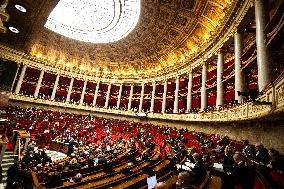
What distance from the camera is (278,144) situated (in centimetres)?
634

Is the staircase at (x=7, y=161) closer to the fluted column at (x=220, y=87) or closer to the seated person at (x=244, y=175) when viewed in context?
the seated person at (x=244, y=175)

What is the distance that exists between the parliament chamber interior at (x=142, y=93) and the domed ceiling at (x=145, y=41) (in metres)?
0.10

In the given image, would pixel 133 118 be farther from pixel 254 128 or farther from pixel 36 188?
pixel 36 188

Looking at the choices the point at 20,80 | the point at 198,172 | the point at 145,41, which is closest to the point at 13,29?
the point at 198,172

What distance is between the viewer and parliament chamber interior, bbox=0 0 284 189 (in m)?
5.30

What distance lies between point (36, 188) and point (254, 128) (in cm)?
783

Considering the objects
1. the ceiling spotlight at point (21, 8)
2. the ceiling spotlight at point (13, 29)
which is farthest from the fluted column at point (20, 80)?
the ceiling spotlight at point (21, 8)

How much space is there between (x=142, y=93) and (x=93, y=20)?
1122 centimetres

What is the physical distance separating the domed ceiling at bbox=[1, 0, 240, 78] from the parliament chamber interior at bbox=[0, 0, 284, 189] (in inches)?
4.1

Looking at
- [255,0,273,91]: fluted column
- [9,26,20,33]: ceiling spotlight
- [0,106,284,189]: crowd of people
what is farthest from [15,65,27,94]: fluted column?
[255,0,273,91]: fluted column

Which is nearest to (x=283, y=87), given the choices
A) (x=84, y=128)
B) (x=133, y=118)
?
(x=84, y=128)

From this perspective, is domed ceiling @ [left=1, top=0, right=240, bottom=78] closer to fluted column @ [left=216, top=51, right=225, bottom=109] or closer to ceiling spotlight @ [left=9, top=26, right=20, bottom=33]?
ceiling spotlight @ [left=9, top=26, right=20, bottom=33]

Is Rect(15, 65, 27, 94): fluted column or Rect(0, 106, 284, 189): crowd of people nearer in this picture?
Rect(0, 106, 284, 189): crowd of people

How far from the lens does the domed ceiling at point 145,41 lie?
39.0ft
